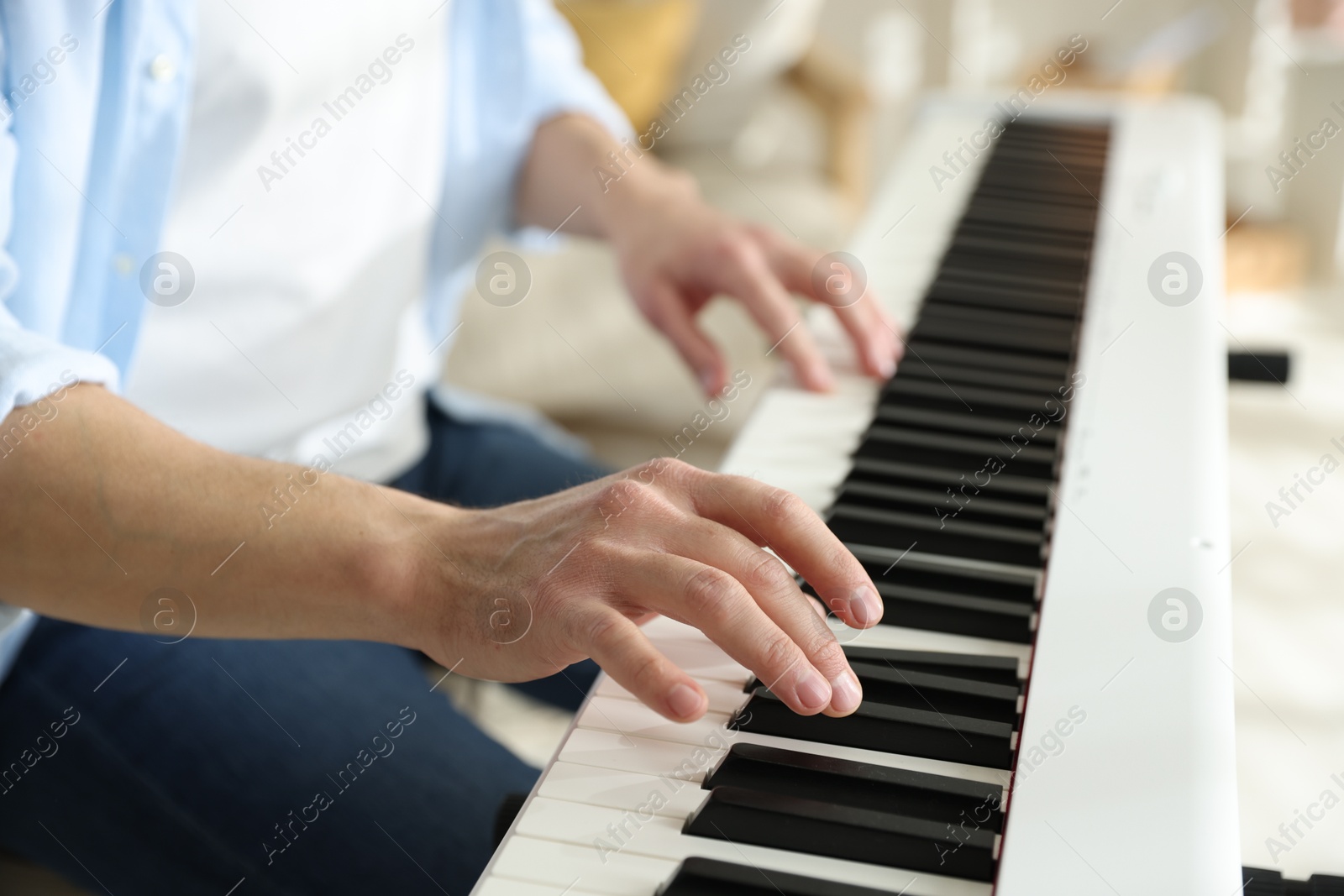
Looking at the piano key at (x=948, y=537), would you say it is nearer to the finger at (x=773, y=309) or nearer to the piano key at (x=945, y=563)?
the piano key at (x=945, y=563)

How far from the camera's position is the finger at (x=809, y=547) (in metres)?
0.60

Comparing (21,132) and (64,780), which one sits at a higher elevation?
(21,132)

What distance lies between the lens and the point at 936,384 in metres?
0.98

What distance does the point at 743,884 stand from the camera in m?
0.49

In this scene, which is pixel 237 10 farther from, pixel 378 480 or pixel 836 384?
pixel 836 384

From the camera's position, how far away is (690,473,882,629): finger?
1.96 feet

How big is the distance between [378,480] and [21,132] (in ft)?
1.61

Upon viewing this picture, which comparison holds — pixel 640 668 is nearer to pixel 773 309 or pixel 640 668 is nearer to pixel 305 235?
pixel 773 309

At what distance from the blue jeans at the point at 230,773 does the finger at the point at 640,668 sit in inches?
13.1

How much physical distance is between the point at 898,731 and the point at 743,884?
0.13m

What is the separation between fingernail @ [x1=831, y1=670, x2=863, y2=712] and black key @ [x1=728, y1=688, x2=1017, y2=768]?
21 mm

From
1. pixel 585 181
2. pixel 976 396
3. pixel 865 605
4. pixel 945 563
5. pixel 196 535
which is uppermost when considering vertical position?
pixel 585 181

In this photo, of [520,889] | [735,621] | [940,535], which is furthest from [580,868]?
[940,535]

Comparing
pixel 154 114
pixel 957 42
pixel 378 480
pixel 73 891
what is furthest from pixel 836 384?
pixel 957 42
